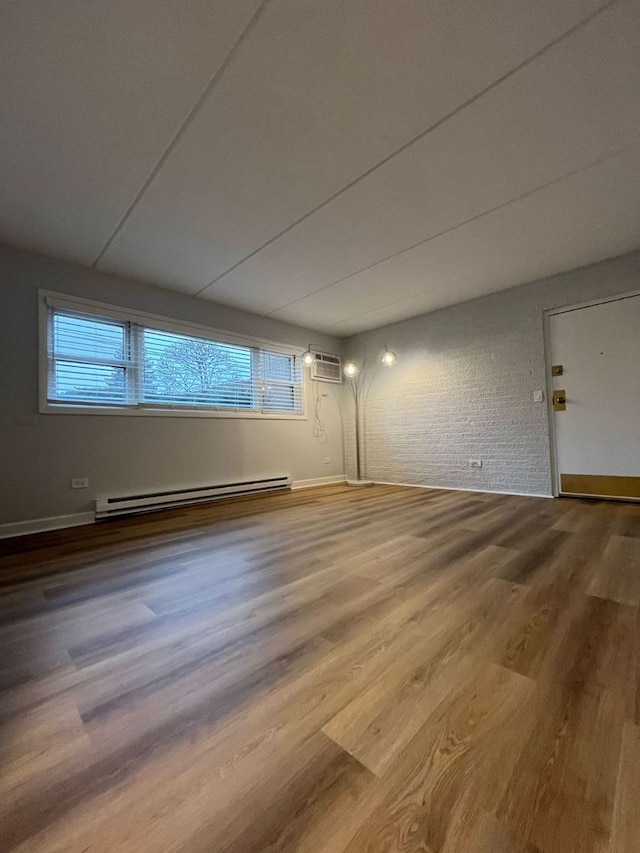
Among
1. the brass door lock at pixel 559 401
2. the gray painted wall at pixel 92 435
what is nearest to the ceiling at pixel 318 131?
the gray painted wall at pixel 92 435

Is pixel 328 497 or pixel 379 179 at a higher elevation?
pixel 379 179

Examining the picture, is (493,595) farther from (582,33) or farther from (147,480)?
(147,480)

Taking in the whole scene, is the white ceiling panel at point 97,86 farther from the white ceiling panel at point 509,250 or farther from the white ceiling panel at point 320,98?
the white ceiling panel at point 509,250

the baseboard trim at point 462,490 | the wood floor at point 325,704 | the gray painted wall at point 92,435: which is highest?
the gray painted wall at point 92,435

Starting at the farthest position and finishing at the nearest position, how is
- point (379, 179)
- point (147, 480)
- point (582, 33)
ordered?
1. point (147, 480)
2. point (379, 179)
3. point (582, 33)

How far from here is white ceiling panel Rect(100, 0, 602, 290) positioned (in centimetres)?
148

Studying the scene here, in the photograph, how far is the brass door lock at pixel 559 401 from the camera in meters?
3.90

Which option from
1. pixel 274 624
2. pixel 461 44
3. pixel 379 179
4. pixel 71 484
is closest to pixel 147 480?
pixel 71 484

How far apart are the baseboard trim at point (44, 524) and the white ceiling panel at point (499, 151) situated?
308 cm

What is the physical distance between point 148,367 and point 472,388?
4.11 metres

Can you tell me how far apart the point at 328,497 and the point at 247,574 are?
2611mm

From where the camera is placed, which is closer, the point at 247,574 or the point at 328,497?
the point at 247,574

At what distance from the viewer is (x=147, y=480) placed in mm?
3811

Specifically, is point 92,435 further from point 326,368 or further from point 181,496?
point 326,368
